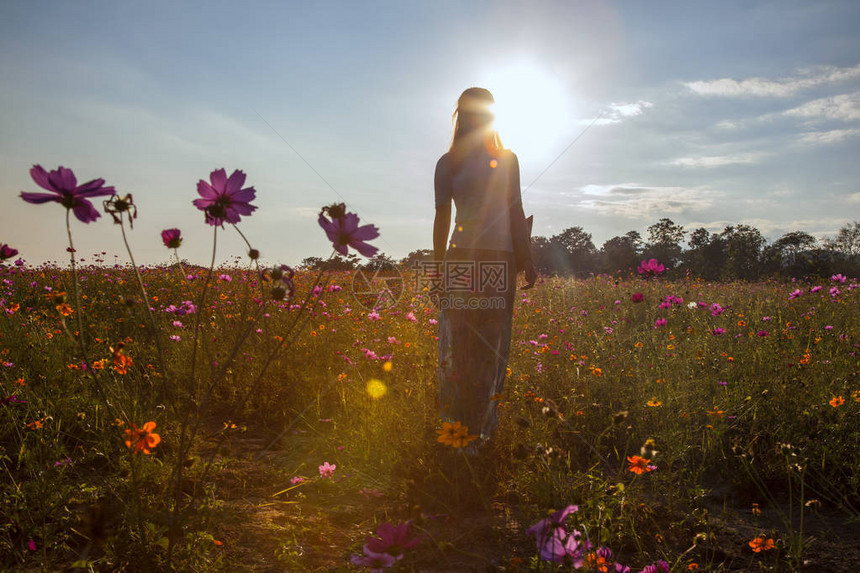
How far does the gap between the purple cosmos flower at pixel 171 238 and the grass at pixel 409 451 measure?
8.4 inches

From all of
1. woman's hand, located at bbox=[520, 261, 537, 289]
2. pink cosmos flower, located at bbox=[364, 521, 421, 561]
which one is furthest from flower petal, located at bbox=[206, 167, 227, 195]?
woman's hand, located at bbox=[520, 261, 537, 289]

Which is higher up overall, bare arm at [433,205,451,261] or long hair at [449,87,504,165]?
long hair at [449,87,504,165]

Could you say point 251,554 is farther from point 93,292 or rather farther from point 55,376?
point 93,292

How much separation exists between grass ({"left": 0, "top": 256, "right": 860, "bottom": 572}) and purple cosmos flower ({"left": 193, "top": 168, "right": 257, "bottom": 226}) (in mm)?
240

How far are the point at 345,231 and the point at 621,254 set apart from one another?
4498 cm

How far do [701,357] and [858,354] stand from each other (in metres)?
1.09

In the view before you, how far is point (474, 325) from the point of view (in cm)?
265

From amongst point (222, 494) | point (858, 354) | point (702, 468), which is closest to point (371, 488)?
point (222, 494)

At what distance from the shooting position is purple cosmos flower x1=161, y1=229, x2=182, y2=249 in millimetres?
1521

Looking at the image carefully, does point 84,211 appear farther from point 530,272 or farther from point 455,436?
point 530,272

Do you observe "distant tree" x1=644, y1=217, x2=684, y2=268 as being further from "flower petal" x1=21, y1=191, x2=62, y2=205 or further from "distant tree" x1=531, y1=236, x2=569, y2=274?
"flower petal" x1=21, y1=191, x2=62, y2=205

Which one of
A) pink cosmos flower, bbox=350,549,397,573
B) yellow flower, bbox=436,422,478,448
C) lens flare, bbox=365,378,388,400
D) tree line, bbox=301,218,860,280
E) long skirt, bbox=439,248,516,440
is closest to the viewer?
pink cosmos flower, bbox=350,549,397,573

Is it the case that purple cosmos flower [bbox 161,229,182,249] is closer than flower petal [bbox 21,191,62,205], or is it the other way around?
flower petal [bbox 21,191,62,205]

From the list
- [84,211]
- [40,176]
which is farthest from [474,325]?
[40,176]
